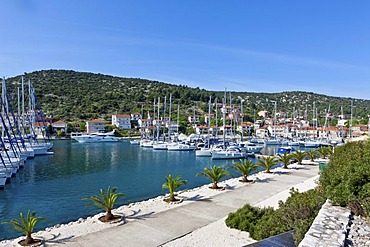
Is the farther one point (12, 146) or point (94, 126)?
point (94, 126)

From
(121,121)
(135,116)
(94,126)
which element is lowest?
(94,126)

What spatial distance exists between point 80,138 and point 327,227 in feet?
256

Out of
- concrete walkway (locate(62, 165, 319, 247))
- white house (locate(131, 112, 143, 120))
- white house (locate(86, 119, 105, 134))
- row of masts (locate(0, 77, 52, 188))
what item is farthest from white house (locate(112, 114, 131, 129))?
concrete walkway (locate(62, 165, 319, 247))

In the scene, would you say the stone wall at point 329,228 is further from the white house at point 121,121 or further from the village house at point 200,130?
the white house at point 121,121

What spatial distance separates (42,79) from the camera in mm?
140875

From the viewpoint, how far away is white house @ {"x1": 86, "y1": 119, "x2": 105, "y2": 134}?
290ft

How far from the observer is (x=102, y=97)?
119438 mm

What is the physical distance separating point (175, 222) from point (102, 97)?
114016 millimetres

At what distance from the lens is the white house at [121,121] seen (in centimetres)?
9950

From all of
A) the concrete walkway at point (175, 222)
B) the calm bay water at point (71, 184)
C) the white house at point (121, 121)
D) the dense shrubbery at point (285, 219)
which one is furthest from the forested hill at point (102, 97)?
the dense shrubbery at point (285, 219)

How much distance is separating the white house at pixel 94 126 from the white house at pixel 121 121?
26.9 ft

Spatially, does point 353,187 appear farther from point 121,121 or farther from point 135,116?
point 135,116

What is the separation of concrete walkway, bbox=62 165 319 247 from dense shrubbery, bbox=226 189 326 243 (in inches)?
69.7

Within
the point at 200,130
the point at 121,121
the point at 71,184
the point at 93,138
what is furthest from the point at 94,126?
the point at 71,184
